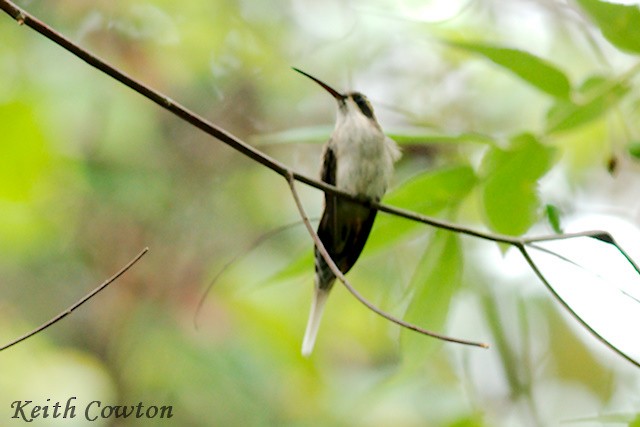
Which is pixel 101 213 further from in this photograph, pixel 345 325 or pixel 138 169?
pixel 345 325

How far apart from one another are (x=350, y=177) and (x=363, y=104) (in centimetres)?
34

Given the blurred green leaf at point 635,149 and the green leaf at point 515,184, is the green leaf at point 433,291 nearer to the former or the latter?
the green leaf at point 515,184

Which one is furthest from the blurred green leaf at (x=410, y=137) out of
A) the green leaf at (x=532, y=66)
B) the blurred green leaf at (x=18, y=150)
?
the blurred green leaf at (x=18, y=150)

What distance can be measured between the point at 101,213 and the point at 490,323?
2.01 m

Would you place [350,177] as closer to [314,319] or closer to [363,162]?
[363,162]

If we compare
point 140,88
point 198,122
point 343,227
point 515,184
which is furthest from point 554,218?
point 343,227

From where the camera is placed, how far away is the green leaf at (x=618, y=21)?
1.56 metres

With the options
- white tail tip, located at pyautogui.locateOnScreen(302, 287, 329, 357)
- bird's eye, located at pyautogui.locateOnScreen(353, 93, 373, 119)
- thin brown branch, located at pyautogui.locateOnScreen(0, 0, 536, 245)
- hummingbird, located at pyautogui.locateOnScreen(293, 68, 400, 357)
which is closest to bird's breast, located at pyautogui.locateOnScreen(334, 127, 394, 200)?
hummingbird, located at pyautogui.locateOnScreen(293, 68, 400, 357)

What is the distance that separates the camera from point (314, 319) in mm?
2225

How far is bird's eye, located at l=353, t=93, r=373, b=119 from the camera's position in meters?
2.68

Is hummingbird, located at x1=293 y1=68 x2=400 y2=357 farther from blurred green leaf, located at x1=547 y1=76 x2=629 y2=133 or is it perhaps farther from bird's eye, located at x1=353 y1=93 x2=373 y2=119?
blurred green leaf, located at x1=547 y1=76 x2=629 y2=133

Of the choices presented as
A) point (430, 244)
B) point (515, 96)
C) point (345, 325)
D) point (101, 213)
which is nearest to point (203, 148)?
point (101, 213)

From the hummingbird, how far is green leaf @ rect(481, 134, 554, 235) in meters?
0.65

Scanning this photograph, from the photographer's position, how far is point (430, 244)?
1.73 metres
